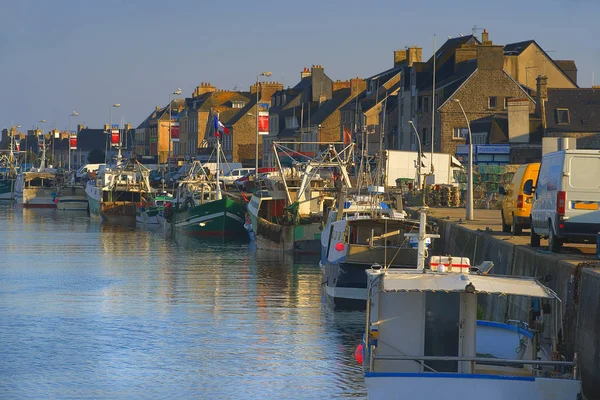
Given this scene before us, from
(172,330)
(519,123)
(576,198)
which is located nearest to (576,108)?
(519,123)

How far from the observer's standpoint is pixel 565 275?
19000mm

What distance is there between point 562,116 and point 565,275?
2088 inches

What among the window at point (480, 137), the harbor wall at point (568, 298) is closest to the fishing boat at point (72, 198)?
the window at point (480, 137)

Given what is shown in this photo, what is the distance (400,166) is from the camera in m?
66.9

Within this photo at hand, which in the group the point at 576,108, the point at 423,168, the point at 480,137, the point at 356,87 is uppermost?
the point at 356,87

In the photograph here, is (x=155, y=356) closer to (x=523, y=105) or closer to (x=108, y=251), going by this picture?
(x=108, y=251)

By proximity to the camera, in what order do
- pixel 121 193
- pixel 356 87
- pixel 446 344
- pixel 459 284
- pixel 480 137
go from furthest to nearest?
pixel 356 87 < pixel 121 193 < pixel 480 137 < pixel 446 344 < pixel 459 284

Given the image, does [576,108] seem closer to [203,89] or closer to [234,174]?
[234,174]

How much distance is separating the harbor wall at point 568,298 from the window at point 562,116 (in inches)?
1708

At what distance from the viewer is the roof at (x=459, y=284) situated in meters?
15.0

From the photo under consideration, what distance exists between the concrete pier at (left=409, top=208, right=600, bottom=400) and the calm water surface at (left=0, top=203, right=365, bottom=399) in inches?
152

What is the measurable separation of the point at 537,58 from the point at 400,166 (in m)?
19.1

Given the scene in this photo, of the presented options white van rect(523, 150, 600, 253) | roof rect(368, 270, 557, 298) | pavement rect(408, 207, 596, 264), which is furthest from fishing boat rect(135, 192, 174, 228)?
roof rect(368, 270, 557, 298)

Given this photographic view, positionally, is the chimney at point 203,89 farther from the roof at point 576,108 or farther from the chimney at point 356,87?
the roof at point 576,108
